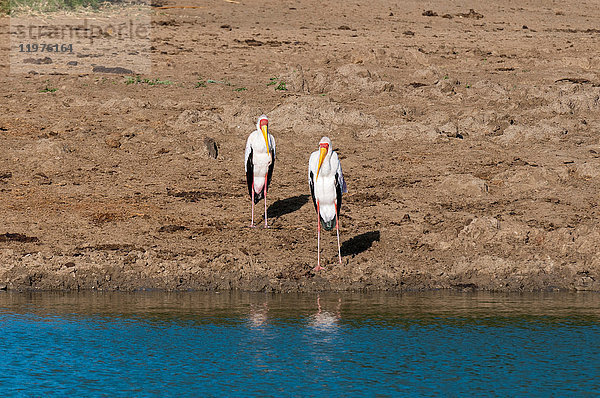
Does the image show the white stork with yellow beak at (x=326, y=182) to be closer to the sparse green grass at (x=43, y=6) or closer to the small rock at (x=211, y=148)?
the small rock at (x=211, y=148)

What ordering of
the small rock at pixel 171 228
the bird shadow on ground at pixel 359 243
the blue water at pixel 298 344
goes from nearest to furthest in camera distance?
the blue water at pixel 298 344
the bird shadow on ground at pixel 359 243
the small rock at pixel 171 228

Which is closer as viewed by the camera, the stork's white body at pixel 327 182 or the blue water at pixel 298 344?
the blue water at pixel 298 344

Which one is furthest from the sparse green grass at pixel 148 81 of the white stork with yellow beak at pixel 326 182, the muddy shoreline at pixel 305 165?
the white stork with yellow beak at pixel 326 182

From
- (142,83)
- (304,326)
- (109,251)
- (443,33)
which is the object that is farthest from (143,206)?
(443,33)

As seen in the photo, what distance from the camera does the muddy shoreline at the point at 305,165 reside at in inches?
432

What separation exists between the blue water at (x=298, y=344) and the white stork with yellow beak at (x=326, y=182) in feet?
5.08

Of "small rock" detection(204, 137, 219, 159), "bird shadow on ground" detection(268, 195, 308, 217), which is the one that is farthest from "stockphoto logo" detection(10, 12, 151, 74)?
"bird shadow on ground" detection(268, 195, 308, 217)

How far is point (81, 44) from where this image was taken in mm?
25641

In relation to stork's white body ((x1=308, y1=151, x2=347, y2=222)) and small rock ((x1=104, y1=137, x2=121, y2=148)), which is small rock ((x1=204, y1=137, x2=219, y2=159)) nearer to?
small rock ((x1=104, y1=137, x2=121, y2=148))

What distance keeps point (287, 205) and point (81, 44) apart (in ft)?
46.7

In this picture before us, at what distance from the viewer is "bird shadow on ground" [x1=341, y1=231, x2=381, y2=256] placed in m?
11.6

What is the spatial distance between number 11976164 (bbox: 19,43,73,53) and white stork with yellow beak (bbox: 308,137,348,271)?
14984 mm

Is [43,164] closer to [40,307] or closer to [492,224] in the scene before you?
[40,307]

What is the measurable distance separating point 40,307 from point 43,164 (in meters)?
6.05
